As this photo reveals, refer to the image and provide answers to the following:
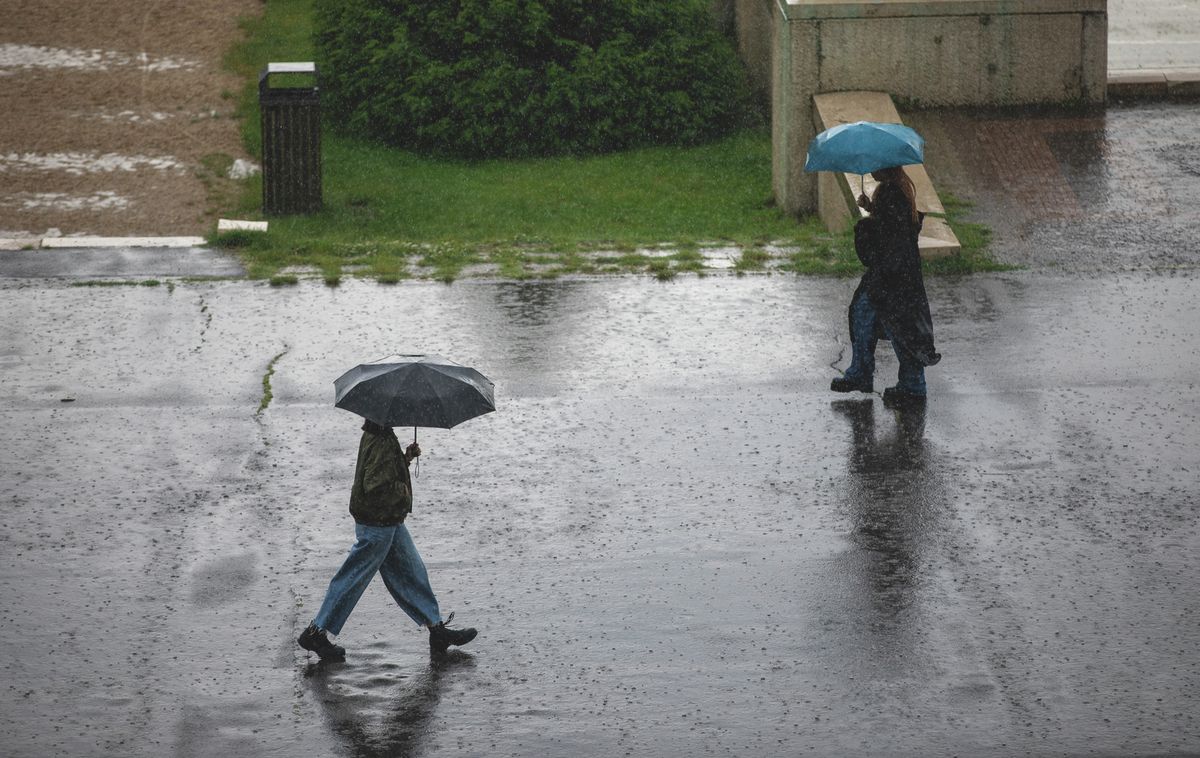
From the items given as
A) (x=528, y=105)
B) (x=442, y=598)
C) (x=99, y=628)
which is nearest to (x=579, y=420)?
(x=442, y=598)

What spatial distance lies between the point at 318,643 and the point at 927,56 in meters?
9.86

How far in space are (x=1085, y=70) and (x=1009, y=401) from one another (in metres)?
6.52

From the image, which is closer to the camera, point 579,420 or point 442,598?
point 442,598

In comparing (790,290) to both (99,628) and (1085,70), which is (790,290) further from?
(99,628)

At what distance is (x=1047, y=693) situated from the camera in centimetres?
657

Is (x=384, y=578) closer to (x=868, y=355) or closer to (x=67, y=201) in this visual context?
(x=868, y=355)

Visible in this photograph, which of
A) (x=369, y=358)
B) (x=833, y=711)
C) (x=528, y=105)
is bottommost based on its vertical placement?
(x=833, y=711)

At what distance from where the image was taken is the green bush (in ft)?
55.0

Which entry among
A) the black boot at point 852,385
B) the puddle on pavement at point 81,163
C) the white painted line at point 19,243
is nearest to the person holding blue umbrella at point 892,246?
the black boot at point 852,385

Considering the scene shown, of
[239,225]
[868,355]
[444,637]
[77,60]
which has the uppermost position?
[77,60]

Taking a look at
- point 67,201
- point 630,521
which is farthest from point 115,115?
point 630,521

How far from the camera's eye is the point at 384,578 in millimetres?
7035

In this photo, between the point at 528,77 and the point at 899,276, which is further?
the point at 528,77

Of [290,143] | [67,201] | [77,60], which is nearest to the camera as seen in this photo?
[290,143]
